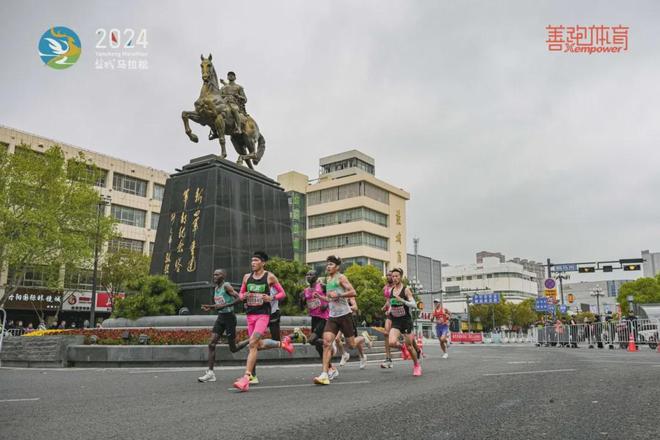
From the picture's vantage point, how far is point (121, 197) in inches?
1866

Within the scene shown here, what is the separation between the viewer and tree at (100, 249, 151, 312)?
38188 mm

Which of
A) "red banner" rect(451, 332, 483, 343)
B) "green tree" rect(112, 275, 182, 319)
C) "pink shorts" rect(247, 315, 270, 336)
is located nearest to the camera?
"pink shorts" rect(247, 315, 270, 336)

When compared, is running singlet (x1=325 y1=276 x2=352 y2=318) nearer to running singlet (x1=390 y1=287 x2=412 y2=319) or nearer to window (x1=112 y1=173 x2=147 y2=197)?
running singlet (x1=390 y1=287 x2=412 y2=319)

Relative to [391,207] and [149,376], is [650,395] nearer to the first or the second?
[149,376]

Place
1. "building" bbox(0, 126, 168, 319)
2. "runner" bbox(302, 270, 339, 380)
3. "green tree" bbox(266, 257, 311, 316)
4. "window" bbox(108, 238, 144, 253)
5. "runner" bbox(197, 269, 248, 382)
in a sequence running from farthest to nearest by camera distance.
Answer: "window" bbox(108, 238, 144, 253) < "building" bbox(0, 126, 168, 319) < "green tree" bbox(266, 257, 311, 316) < "runner" bbox(302, 270, 339, 380) < "runner" bbox(197, 269, 248, 382)

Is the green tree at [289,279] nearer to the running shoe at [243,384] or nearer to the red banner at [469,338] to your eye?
the running shoe at [243,384]

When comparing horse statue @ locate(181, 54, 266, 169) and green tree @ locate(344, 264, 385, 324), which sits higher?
horse statue @ locate(181, 54, 266, 169)

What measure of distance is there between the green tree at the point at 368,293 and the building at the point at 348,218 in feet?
38.3

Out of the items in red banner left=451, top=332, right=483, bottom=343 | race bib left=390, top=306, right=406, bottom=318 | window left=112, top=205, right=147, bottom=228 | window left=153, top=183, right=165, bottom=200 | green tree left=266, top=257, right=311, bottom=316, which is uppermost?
window left=153, top=183, right=165, bottom=200

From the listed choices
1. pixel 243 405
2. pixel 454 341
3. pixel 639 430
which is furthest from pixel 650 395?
pixel 454 341

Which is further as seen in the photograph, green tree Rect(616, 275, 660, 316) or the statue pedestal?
green tree Rect(616, 275, 660, 316)

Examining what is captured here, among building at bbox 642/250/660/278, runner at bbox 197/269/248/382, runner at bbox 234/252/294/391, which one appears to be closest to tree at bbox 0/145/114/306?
runner at bbox 197/269/248/382

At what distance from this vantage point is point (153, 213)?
49781 mm

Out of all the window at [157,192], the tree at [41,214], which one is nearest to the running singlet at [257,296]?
the tree at [41,214]
